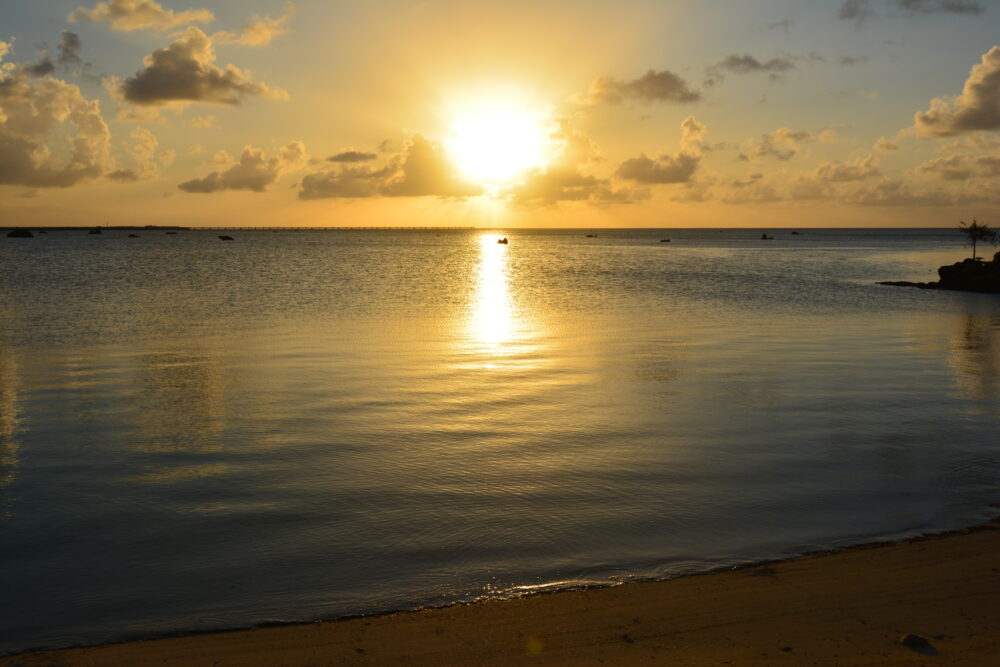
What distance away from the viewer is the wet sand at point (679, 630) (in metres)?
7.19


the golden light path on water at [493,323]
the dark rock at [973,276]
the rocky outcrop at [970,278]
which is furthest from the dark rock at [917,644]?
the dark rock at [973,276]

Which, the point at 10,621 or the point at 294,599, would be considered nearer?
the point at 10,621

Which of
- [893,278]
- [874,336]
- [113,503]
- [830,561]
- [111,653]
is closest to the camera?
[111,653]

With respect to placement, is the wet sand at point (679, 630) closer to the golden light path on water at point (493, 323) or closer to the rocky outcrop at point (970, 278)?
the golden light path on water at point (493, 323)

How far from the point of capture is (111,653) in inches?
291

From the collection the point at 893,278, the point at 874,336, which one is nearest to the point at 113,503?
the point at 874,336

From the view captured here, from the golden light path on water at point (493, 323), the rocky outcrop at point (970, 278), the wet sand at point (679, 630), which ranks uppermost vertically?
the rocky outcrop at point (970, 278)

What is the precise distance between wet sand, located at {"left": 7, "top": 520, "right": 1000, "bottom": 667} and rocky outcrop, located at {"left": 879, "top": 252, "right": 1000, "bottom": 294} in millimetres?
65151

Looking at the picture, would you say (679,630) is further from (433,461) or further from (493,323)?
(493,323)

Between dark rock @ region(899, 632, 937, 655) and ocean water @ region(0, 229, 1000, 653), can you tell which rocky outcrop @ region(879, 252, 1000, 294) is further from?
dark rock @ region(899, 632, 937, 655)

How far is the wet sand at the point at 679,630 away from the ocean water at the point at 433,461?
0.49 meters

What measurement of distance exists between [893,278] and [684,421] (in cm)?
7244

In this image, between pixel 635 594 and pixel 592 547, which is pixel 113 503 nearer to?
pixel 592 547

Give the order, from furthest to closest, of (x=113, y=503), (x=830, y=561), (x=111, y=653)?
(x=113, y=503)
(x=830, y=561)
(x=111, y=653)
